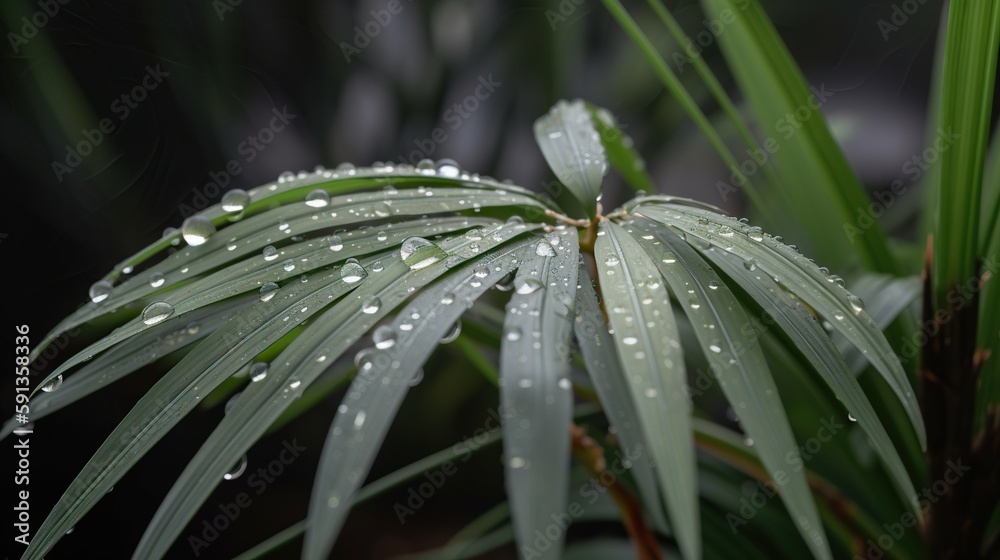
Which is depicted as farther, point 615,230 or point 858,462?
point 858,462

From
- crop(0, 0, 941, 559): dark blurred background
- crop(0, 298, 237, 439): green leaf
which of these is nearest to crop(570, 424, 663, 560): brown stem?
crop(0, 298, 237, 439): green leaf

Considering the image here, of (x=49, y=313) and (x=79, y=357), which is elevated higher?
(x=49, y=313)

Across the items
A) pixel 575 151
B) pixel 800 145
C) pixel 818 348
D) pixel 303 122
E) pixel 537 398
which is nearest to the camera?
pixel 537 398

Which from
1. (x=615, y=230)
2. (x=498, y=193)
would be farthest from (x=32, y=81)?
(x=615, y=230)

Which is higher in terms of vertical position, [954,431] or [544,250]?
[544,250]

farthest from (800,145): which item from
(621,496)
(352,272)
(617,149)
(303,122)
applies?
(303,122)

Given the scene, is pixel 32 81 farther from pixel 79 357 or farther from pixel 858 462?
pixel 858 462

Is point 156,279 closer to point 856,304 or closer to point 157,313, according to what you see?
point 157,313

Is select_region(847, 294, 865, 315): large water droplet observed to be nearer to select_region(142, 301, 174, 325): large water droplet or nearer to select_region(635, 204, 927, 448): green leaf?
select_region(635, 204, 927, 448): green leaf
